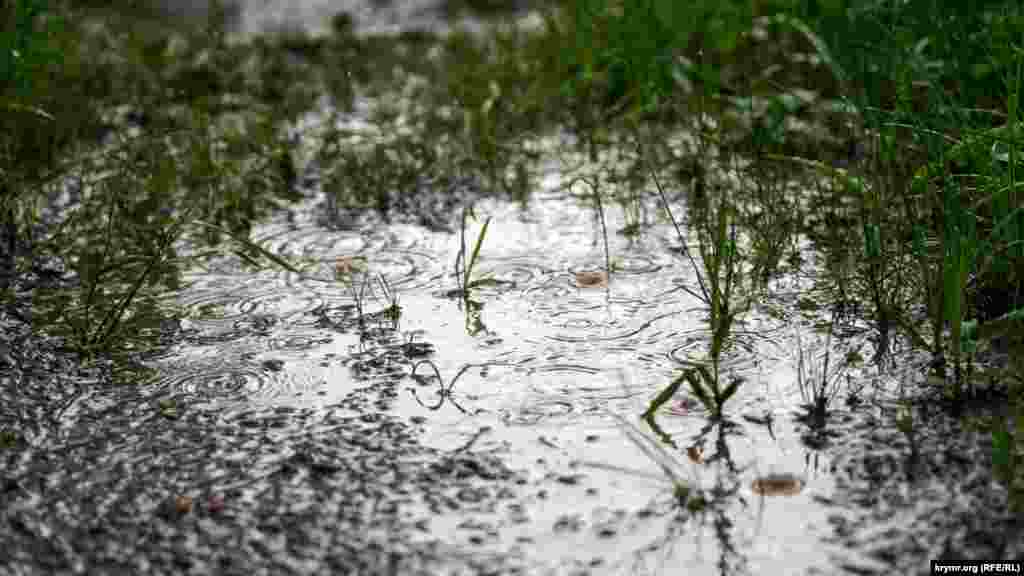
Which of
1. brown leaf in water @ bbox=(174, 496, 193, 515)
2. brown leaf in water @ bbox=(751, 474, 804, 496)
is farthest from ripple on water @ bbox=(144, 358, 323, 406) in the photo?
brown leaf in water @ bbox=(751, 474, 804, 496)

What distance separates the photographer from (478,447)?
1.91m

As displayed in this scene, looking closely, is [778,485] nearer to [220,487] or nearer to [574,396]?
[574,396]

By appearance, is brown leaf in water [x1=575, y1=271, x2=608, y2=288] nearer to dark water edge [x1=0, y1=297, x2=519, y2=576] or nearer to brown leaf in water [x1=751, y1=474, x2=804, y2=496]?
dark water edge [x1=0, y1=297, x2=519, y2=576]

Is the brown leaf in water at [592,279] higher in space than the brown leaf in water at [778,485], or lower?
higher

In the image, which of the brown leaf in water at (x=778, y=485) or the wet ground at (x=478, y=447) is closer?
the wet ground at (x=478, y=447)

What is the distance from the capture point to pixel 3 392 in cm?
213

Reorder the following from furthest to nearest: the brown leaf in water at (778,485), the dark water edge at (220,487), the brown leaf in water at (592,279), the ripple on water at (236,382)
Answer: the brown leaf in water at (592,279)
the ripple on water at (236,382)
the brown leaf in water at (778,485)
the dark water edge at (220,487)

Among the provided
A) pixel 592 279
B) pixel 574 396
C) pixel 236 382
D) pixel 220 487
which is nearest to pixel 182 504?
pixel 220 487

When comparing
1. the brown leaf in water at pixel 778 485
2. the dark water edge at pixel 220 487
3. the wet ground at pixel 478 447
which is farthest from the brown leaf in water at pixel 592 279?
the brown leaf in water at pixel 778 485

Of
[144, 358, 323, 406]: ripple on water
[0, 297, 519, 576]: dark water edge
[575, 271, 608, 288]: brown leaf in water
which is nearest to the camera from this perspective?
[0, 297, 519, 576]: dark water edge

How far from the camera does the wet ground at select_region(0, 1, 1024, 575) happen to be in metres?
1.63

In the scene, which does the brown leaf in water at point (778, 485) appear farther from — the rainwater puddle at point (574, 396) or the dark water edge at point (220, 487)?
the dark water edge at point (220, 487)

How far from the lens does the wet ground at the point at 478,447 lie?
163 centimetres

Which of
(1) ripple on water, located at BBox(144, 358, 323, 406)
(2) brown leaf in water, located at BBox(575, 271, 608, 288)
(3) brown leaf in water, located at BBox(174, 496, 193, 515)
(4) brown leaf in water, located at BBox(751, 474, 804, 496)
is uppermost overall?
(2) brown leaf in water, located at BBox(575, 271, 608, 288)
